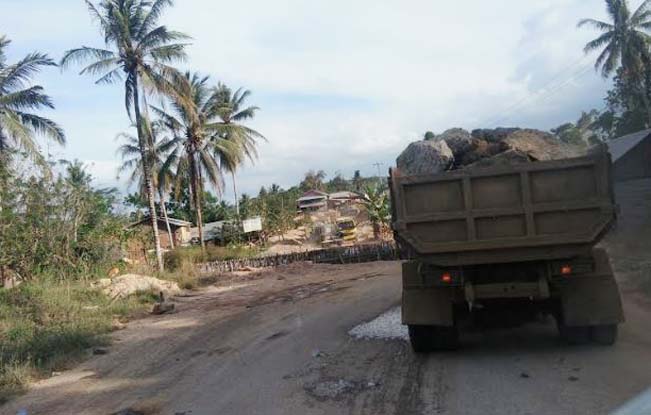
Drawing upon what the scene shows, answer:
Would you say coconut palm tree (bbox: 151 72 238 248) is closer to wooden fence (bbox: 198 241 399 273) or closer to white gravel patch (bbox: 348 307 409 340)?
wooden fence (bbox: 198 241 399 273)

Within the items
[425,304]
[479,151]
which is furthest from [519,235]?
[479,151]

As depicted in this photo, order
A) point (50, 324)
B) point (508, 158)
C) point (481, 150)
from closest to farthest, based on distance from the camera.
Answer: point (508, 158), point (481, 150), point (50, 324)

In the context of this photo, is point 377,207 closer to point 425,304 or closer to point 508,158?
point 508,158

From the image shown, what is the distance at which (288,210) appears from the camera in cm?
5578

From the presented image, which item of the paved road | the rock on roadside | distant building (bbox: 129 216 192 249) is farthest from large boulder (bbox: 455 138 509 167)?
distant building (bbox: 129 216 192 249)

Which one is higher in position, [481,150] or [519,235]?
[481,150]

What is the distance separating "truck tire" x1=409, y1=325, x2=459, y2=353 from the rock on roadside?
11518 millimetres

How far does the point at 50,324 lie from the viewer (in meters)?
12.5

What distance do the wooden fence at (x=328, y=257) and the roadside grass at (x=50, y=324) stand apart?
11302mm

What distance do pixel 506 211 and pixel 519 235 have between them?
28 centimetres

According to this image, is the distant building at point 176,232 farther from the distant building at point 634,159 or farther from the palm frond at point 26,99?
the distant building at point 634,159

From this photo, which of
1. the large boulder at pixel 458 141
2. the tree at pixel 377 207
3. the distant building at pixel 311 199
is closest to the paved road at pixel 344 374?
the large boulder at pixel 458 141

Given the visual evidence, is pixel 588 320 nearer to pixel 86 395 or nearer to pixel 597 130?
pixel 86 395

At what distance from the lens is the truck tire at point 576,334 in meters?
6.95
